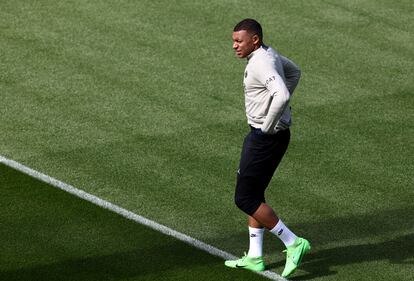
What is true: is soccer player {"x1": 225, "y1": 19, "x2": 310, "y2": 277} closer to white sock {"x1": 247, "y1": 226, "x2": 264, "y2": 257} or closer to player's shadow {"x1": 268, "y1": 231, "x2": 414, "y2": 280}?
white sock {"x1": 247, "y1": 226, "x2": 264, "y2": 257}

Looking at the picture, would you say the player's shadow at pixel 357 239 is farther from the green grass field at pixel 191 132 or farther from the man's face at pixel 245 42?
the man's face at pixel 245 42

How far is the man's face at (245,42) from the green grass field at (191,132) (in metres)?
2.12

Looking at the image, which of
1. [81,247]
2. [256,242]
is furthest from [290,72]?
[81,247]

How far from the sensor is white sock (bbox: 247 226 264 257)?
430 inches

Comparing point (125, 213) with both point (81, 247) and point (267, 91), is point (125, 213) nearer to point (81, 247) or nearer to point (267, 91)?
point (81, 247)

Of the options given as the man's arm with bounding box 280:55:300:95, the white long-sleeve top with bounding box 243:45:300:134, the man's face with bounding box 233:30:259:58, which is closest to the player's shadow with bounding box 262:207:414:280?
the white long-sleeve top with bounding box 243:45:300:134

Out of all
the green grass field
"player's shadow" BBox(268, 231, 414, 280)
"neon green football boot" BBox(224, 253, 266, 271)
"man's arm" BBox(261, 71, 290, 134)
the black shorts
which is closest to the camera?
"man's arm" BBox(261, 71, 290, 134)

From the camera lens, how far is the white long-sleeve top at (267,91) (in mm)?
10219

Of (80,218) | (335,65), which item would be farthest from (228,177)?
(335,65)

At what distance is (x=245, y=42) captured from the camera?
10484 mm

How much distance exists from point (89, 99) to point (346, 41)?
471 cm

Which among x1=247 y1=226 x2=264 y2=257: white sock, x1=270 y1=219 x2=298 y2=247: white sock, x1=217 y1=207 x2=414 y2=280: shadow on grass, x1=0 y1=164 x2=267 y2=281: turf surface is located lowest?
x1=217 y1=207 x2=414 y2=280: shadow on grass

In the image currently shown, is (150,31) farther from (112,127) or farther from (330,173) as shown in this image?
(330,173)

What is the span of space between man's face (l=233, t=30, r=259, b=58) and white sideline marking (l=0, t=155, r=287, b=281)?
82.7 inches
